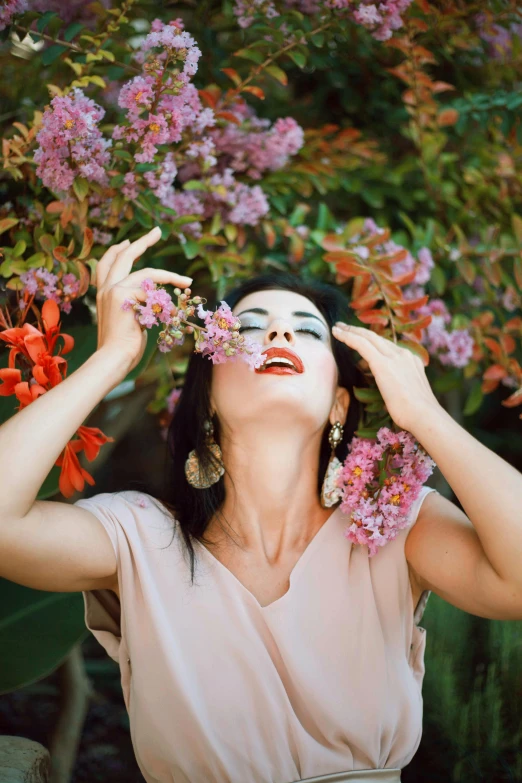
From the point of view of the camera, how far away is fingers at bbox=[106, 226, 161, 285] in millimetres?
1483

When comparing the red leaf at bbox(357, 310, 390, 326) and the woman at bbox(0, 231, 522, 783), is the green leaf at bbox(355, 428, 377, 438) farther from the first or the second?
the red leaf at bbox(357, 310, 390, 326)

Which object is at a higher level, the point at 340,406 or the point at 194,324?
the point at 194,324

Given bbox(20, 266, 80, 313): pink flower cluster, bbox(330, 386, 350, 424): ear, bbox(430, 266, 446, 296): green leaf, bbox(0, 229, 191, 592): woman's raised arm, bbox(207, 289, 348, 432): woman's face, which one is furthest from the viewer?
bbox(430, 266, 446, 296): green leaf

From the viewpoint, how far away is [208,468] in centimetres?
169

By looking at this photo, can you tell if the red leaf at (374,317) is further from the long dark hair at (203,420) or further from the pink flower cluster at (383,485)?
the pink flower cluster at (383,485)

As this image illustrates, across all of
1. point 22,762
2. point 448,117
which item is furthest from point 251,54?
point 22,762

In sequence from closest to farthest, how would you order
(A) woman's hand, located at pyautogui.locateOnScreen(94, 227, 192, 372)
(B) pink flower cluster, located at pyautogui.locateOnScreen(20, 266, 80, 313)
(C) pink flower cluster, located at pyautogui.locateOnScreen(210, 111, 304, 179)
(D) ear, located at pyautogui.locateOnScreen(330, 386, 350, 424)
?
(A) woman's hand, located at pyautogui.locateOnScreen(94, 227, 192, 372) → (B) pink flower cluster, located at pyautogui.locateOnScreen(20, 266, 80, 313) → (D) ear, located at pyautogui.locateOnScreen(330, 386, 350, 424) → (C) pink flower cluster, located at pyautogui.locateOnScreen(210, 111, 304, 179)

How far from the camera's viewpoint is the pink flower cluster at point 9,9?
157 cm

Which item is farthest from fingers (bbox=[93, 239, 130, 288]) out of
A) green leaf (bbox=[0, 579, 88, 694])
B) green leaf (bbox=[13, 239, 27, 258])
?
green leaf (bbox=[0, 579, 88, 694])

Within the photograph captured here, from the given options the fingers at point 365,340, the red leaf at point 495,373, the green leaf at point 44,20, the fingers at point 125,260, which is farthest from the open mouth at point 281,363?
the green leaf at point 44,20

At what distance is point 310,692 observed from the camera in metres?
1.49

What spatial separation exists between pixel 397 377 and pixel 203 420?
1.54 feet

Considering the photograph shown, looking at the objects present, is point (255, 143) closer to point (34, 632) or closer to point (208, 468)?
point (208, 468)

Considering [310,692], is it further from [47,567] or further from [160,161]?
[160,161]
